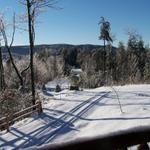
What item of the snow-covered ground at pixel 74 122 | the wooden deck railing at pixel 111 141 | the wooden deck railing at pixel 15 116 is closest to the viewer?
the wooden deck railing at pixel 111 141

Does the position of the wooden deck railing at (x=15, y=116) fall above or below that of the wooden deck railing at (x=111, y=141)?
below

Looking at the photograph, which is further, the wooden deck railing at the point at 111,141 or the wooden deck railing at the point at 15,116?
the wooden deck railing at the point at 15,116

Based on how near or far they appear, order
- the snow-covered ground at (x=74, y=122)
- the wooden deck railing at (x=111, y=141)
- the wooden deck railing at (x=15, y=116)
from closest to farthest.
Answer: the wooden deck railing at (x=111, y=141) → the snow-covered ground at (x=74, y=122) → the wooden deck railing at (x=15, y=116)

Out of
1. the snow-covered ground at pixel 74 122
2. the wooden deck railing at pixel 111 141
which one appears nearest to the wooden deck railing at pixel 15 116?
the snow-covered ground at pixel 74 122

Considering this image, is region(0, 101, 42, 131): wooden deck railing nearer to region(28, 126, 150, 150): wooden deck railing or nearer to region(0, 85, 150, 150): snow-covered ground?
region(0, 85, 150, 150): snow-covered ground

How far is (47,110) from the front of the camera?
24.8 metres

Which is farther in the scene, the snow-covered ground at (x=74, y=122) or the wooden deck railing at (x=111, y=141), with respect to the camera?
the snow-covered ground at (x=74, y=122)

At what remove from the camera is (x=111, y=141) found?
5.67ft

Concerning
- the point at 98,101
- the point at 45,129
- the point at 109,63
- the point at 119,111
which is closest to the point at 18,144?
the point at 45,129

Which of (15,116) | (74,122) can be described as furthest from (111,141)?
(15,116)

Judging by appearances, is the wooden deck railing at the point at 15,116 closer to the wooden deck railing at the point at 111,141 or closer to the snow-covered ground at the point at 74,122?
the snow-covered ground at the point at 74,122

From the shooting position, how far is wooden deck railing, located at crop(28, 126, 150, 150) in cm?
158

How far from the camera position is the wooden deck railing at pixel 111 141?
62.4 inches

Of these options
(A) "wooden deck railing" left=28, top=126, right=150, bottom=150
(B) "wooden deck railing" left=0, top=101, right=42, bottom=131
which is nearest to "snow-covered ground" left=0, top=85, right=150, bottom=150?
(B) "wooden deck railing" left=0, top=101, right=42, bottom=131
